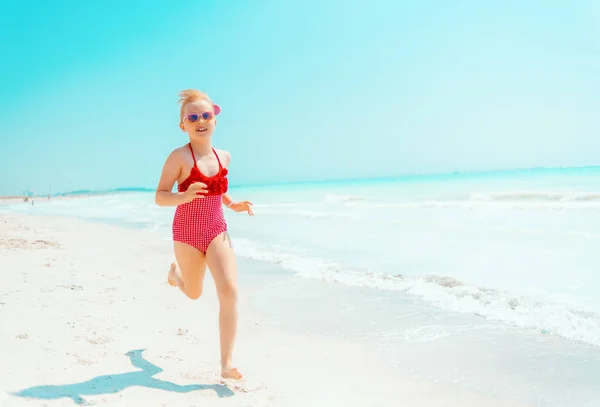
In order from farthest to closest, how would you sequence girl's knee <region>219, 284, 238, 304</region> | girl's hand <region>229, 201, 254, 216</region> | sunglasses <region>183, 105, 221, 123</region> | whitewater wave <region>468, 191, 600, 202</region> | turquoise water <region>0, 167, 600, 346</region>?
whitewater wave <region>468, 191, 600, 202</region>
turquoise water <region>0, 167, 600, 346</region>
girl's hand <region>229, 201, 254, 216</region>
sunglasses <region>183, 105, 221, 123</region>
girl's knee <region>219, 284, 238, 304</region>

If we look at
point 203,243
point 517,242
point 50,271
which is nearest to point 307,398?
point 203,243

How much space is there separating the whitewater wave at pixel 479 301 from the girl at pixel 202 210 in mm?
3147

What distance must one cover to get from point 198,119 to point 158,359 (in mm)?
2022

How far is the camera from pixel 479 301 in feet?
18.4

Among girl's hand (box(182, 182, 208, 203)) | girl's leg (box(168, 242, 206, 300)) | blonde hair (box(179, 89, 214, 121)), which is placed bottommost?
girl's leg (box(168, 242, 206, 300))

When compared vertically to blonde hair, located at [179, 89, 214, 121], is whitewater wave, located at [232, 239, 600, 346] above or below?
below

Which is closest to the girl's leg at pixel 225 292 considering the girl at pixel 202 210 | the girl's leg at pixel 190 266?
the girl at pixel 202 210

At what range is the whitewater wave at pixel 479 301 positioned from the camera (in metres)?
4.60

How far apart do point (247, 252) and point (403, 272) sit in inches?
160

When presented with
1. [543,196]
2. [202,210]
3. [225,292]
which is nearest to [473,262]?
[225,292]

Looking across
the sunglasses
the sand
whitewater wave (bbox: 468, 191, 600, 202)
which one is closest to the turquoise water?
the sand

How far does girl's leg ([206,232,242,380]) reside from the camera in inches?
130

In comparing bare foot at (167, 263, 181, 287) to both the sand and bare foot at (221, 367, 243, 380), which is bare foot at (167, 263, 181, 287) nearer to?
the sand

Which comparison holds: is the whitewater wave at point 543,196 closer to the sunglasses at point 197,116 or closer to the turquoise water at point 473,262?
the turquoise water at point 473,262
